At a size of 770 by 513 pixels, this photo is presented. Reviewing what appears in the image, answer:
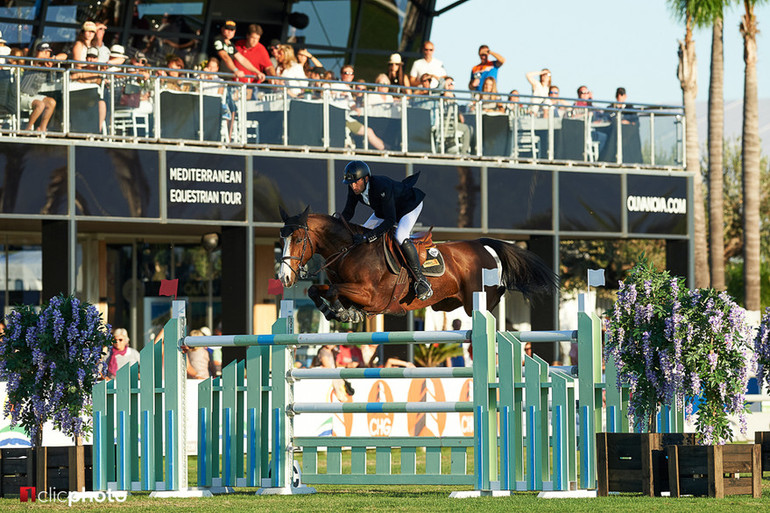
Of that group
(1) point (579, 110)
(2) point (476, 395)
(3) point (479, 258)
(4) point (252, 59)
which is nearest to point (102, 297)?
(4) point (252, 59)

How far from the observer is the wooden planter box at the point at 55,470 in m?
11.2

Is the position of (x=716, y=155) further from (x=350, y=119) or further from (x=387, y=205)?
(x=387, y=205)

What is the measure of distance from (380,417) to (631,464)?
8.29 meters

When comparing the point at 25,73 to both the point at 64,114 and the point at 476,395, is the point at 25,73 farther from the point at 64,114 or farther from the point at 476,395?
the point at 476,395

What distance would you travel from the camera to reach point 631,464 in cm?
1041

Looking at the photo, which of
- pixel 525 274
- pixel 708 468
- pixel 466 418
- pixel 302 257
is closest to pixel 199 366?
pixel 466 418

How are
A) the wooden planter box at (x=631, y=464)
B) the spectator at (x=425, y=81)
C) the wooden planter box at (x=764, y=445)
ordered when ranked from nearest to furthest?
the wooden planter box at (x=631, y=464) → the wooden planter box at (x=764, y=445) → the spectator at (x=425, y=81)

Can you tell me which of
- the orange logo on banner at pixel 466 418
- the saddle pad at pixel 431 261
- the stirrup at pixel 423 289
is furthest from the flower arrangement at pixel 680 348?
→ the orange logo on banner at pixel 466 418

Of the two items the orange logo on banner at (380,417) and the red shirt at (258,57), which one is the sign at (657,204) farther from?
the orange logo on banner at (380,417)

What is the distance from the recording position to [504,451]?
1012cm

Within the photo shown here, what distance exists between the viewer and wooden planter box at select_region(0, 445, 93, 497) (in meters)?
11.2

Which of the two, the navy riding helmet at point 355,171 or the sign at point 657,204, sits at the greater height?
the sign at point 657,204

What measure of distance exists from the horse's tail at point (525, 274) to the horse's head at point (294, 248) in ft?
8.24

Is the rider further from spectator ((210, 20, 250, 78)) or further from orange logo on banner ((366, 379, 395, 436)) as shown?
spectator ((210, 20, 250, 78))
